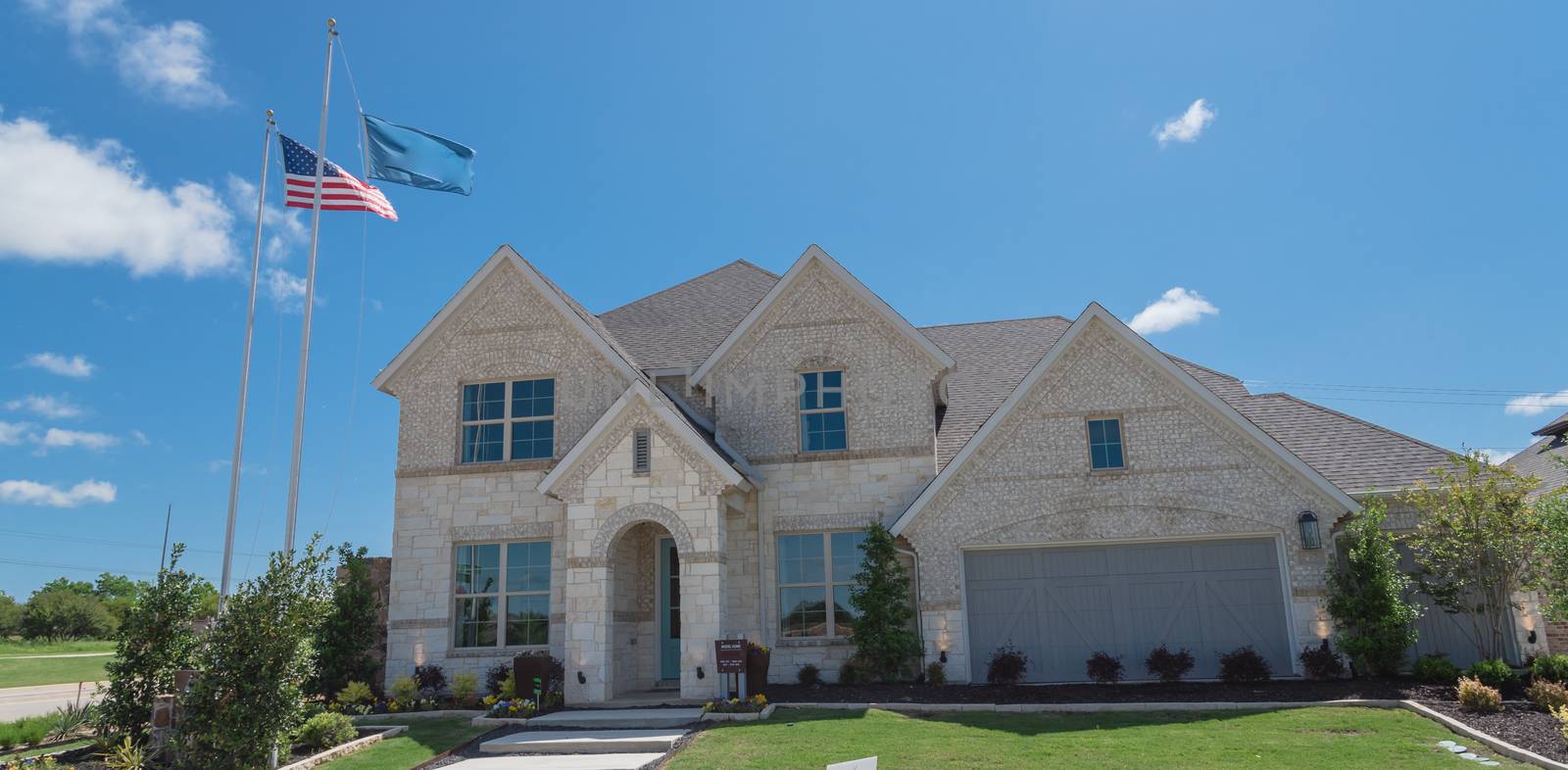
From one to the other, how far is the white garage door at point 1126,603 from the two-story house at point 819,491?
4 centimetres

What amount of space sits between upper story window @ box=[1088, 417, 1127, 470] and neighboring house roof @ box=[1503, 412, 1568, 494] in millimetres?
15347

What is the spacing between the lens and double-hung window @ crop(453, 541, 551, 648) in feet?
58.6

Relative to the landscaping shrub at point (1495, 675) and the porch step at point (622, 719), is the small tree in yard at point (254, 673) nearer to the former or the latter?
the porch step at point (622, 719)

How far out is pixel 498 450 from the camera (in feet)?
61.8

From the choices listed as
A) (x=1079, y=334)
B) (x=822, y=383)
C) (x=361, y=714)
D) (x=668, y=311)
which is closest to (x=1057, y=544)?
(x=1079, y=334)

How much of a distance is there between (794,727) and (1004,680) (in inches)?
189

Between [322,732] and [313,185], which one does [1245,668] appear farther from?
[313,185]

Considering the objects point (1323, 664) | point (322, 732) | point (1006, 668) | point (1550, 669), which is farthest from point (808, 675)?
point (1550, 669)

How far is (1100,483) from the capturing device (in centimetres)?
1669

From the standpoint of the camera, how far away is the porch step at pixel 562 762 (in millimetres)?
11578

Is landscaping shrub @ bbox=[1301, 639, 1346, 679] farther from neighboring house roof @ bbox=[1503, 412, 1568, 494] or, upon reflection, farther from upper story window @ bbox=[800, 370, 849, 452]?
neighboring house roof @ bbox=[1503, 412, 1568, 494]

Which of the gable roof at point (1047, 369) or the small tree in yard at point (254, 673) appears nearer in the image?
the small tree in yard at point (254, 673)

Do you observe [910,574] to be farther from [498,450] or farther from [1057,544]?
[498,450]

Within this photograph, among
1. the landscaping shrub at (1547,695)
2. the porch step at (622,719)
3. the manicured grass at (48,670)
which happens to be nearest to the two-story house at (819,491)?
the porch step at (622,719)
